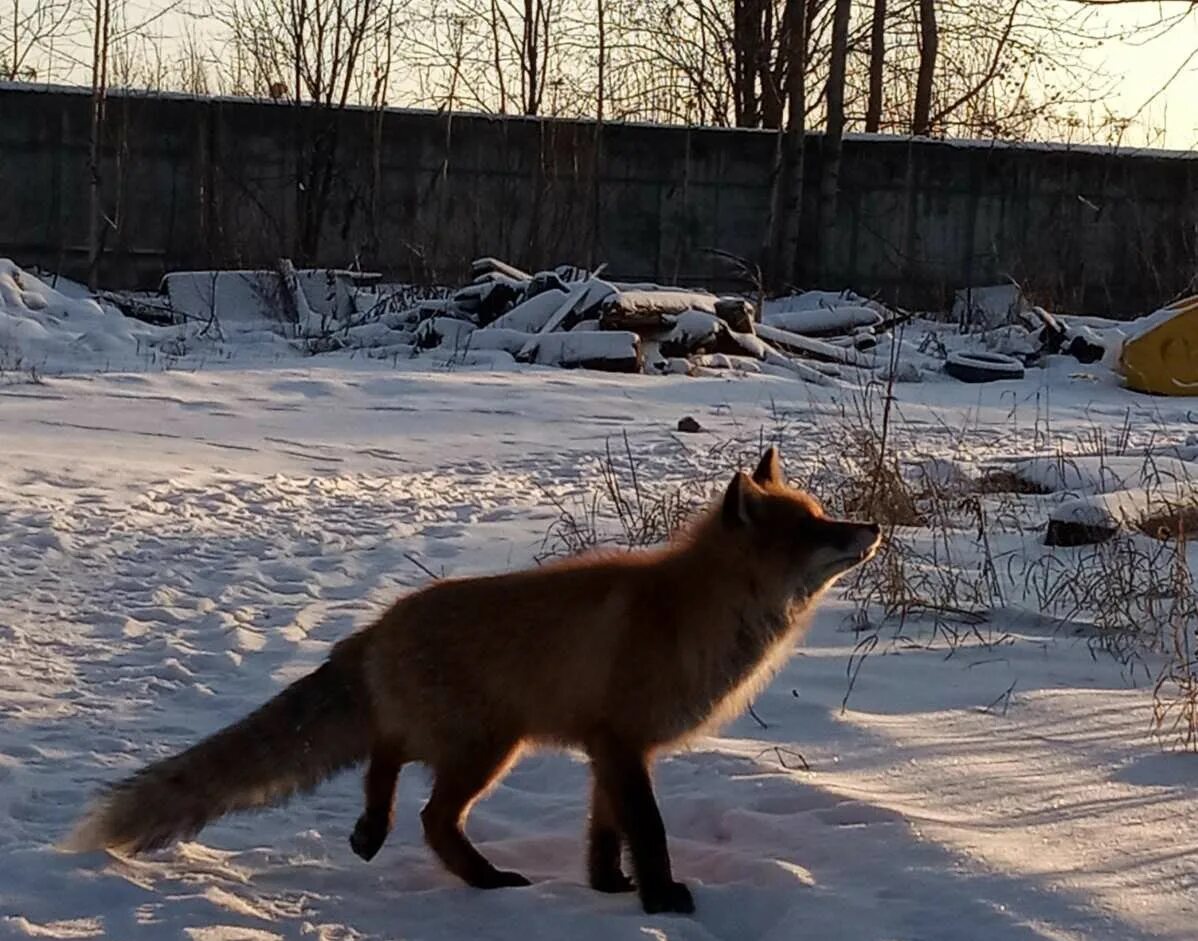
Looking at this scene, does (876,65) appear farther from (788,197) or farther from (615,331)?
(615,331)

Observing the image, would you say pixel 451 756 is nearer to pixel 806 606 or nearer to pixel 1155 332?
pixel 806 606

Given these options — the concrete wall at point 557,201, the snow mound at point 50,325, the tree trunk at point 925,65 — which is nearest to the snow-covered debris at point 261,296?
the snow mound at point 50,325

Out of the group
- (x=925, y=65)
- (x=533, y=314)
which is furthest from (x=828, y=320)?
(x=925, y=65)

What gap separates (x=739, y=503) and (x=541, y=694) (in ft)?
2.22

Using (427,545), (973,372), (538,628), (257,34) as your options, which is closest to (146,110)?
(257,34)

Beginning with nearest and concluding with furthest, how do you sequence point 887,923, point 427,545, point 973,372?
1. point 887,923
2. point 427,545
3. point 973,372

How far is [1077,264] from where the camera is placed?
26.7m

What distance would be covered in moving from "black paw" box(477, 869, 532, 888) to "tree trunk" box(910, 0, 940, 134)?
27.8 metres

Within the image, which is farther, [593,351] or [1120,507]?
[593,351]

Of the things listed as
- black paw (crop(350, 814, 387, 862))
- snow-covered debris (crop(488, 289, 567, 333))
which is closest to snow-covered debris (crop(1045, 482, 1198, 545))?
black paw (crop(350, 814, 387, 862))

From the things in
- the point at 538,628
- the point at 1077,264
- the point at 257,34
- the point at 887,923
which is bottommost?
the point at 887,923

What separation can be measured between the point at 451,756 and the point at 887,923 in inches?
42.8

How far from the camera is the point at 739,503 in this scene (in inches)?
155

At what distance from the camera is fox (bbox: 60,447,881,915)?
3.74 metres
